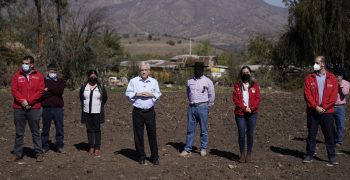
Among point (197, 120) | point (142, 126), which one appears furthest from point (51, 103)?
point (197, 120)

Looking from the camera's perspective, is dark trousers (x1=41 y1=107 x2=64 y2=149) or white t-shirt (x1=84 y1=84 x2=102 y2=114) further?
dark trousers (x1=41 y1=107 x2=64 y2=149)

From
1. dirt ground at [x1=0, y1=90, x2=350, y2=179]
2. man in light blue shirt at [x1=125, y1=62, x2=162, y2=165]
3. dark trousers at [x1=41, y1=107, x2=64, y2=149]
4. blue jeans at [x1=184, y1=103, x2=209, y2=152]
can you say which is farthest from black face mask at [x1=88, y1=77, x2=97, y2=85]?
blue jeans at [x1=184, y1=103, x2=209, y2=152]

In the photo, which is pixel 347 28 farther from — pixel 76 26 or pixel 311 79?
pixel 311 79

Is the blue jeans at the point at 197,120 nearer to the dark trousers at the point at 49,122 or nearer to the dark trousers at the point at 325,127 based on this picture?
the dark trousers at the point at 325,127

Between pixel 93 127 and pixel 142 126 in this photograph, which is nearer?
pixel 142 126

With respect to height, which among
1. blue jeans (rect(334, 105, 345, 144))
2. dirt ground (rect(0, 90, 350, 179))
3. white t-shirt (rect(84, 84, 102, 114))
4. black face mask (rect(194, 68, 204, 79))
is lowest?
dirt ground (rect(0, 90, 350, 179))

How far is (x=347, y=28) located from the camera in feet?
103

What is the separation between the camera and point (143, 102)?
29.8 feet

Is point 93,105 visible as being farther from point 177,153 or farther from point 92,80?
point 177,153

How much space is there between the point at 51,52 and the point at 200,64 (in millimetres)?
22639

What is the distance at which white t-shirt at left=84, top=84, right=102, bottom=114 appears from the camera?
9919 millimetres

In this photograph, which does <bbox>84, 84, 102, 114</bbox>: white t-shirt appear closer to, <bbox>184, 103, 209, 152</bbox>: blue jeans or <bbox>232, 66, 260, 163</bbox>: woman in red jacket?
<bbox>184, 103, 209, 152</bbox>: blue jeans

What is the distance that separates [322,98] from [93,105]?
4178 millimetres

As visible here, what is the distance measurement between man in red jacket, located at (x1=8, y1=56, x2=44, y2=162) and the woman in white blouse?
36.7 inches
